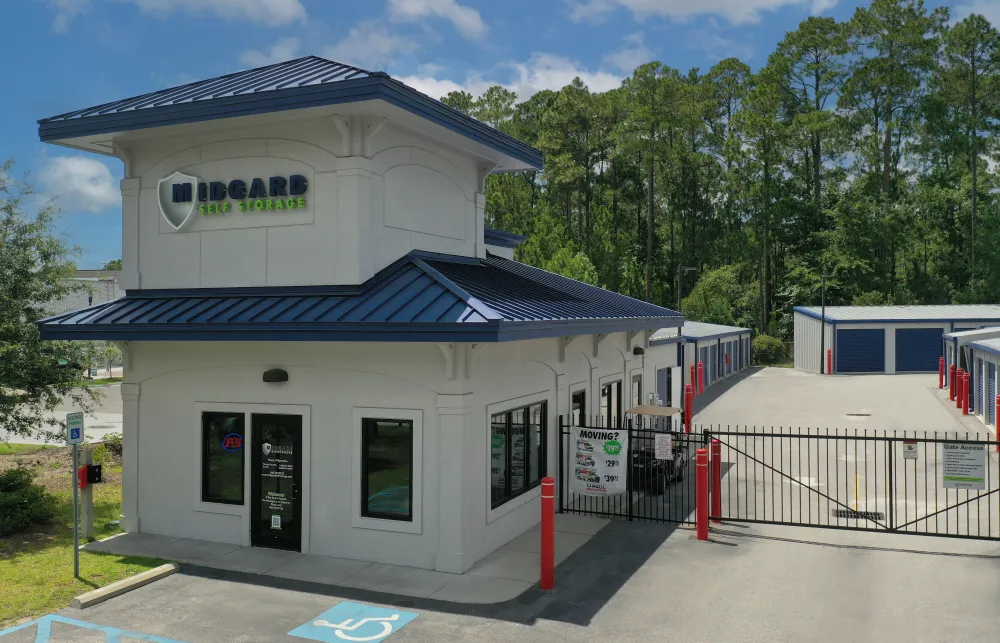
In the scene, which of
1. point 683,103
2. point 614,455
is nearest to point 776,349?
point 683,103

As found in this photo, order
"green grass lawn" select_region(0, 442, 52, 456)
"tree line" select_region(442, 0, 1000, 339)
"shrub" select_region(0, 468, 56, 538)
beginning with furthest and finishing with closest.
Answer: 1. "tree line" select_region(442, 0, 1000, 339)
2. "green grass lawn" select_region(0, 442, 52, 456)
3. "shrub" select_region(0, 468, 56, 538)

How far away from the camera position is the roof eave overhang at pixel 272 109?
40.3 feet

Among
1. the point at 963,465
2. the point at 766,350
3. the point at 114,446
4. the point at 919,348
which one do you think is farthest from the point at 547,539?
the point at 766,350

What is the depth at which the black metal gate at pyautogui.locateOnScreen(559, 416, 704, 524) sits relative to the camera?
15.0 meters

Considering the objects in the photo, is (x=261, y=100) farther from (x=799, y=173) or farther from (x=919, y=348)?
(x=799, y=173)

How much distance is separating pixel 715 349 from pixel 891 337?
1202 centimetres

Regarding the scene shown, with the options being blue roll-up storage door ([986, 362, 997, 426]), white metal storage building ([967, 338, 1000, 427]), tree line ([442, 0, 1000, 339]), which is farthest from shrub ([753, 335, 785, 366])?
blue roll-up storage door ([986, 362, 997, 426])

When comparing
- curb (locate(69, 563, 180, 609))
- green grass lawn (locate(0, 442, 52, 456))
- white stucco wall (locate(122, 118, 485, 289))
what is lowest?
green grass lawn (locate(0, 442, 52, 456))

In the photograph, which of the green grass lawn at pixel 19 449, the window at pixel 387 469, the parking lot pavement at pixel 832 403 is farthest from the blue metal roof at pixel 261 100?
the parking lot pavement at pixel 832 403

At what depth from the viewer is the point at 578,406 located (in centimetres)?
1770

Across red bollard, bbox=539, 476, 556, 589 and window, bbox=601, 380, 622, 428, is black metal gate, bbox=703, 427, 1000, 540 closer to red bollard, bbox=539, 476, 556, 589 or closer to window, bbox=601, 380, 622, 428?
window, bbox=601, 380, 622, 428

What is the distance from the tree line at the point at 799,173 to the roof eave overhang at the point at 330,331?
48.5m

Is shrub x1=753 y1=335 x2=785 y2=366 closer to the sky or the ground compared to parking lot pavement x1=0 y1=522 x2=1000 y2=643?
closer to the sky

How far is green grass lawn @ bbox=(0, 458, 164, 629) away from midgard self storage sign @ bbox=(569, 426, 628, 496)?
7300 mm
